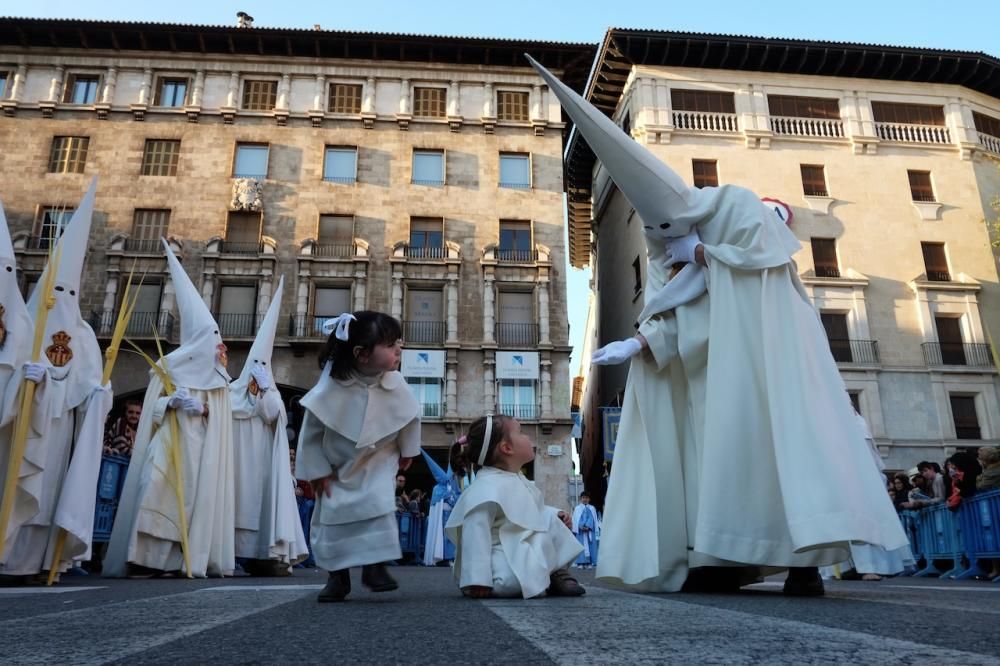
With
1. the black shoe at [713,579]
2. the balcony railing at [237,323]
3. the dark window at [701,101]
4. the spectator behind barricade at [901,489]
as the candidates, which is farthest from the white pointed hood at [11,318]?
the dark window at [701,101]

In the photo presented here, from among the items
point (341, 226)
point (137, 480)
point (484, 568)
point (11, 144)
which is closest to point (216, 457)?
point (137, 480)

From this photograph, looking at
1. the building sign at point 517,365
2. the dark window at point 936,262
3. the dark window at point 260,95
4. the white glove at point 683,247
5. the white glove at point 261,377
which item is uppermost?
the dark window at point 260,95

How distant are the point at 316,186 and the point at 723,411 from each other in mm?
23106

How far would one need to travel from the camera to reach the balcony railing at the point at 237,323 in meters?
23.4

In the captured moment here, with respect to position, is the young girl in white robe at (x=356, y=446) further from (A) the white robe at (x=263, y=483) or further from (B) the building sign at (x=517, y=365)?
(B) the building sign at (x=517, y=365)

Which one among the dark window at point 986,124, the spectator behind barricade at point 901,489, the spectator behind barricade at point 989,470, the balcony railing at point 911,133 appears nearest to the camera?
the spectator behind barricade at point 989,470

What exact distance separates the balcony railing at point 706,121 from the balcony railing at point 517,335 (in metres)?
8.09

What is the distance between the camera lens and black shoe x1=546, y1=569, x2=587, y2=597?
12.4 feet

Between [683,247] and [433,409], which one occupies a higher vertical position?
[433,409]

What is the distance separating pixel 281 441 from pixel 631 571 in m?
6.18

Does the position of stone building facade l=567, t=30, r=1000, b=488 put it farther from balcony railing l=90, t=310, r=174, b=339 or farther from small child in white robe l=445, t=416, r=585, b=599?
small child in white robe l=445, t=416, r=585, b=599

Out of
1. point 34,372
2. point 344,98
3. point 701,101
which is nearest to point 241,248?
point 344,98

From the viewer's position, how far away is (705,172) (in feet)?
80.8

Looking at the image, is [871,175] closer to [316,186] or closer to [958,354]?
[958,354]
